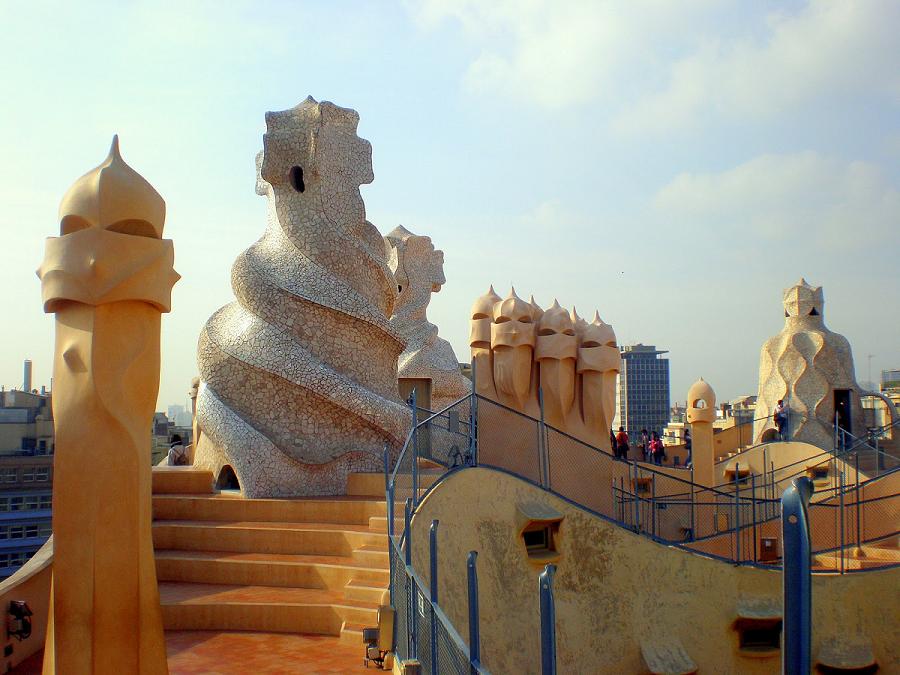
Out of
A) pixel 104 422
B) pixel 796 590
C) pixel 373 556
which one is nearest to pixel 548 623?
pixel 796 590

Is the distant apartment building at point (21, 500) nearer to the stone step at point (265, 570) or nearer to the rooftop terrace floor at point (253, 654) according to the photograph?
the stone step at point (265, 570)

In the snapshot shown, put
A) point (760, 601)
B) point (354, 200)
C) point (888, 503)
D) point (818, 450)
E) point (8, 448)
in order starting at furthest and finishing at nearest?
point (8, 448) → point (818, 450) → point (888, 503) → point (354, 200) → point (760, 601)

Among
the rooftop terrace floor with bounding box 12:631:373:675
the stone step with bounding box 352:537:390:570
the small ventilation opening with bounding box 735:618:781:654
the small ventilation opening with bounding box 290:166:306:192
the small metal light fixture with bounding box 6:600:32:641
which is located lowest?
the small ventilation opening with bounding box 735:618:781:654

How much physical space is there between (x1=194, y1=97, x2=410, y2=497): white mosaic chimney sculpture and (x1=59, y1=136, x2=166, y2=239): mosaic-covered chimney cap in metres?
5.37

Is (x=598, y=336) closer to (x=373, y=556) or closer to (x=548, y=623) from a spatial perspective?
(x=373, y=556)

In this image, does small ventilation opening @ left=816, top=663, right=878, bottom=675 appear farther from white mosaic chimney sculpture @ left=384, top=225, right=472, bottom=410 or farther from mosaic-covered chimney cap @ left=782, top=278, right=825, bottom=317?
mosaic-covered chimney cap @ left=782, top=278, right=825, bottom=317

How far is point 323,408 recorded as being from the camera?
10.6 m

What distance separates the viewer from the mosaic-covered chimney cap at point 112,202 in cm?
495

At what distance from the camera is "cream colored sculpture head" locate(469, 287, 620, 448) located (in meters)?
12.0

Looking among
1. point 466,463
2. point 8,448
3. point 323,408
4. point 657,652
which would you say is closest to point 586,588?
point 657,652

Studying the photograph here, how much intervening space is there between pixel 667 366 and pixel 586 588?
218ft

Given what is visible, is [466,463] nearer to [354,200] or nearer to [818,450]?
[354,200]

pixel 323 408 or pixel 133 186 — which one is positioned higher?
pixel 133 186

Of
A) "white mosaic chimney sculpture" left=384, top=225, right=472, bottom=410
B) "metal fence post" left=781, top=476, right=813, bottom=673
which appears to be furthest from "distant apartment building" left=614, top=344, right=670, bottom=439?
"metal fence post" left=781, top=476, right=813, bottom=673
